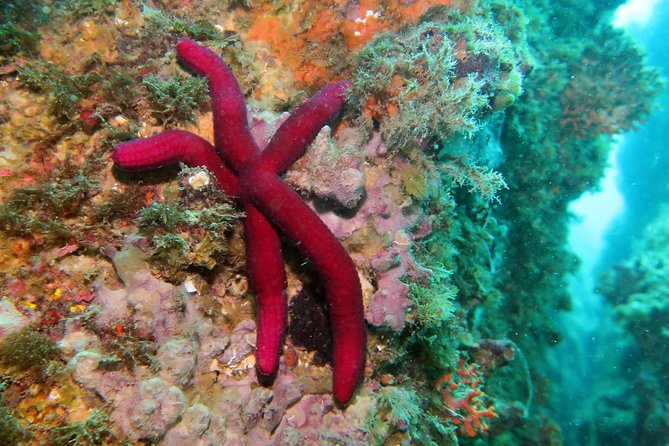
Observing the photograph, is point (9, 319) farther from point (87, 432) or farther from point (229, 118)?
point (229, 118)

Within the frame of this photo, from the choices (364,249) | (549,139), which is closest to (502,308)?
(549,139)

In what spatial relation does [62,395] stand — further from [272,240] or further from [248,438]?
[272,240]

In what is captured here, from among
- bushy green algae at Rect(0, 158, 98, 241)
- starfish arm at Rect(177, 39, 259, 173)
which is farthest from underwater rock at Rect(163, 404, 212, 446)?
starfish arm at Rect(177, 39, 259, 173)

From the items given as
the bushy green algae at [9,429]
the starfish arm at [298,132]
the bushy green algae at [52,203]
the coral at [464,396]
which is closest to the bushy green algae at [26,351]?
the bushy green algae at [9,429]

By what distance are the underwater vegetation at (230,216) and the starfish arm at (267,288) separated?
0.17 feet

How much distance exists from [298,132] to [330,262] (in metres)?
1.49

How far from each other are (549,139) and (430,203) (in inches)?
301

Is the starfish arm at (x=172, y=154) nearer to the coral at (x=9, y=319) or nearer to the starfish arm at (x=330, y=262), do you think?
the starfish arm at (x=330, y=262)

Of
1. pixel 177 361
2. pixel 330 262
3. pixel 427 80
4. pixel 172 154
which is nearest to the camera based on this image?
pixel 177 361

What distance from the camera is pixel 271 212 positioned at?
12.4ft

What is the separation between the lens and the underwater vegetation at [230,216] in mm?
3424

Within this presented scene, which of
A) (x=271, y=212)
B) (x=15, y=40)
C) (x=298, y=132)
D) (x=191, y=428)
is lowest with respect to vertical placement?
(x=191, y=428)

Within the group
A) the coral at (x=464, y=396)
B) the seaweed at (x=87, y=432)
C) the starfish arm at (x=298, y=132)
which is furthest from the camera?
the coral at (x=464, y=396)

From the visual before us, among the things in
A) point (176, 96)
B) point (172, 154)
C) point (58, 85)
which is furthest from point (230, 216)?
point (58, 85)
